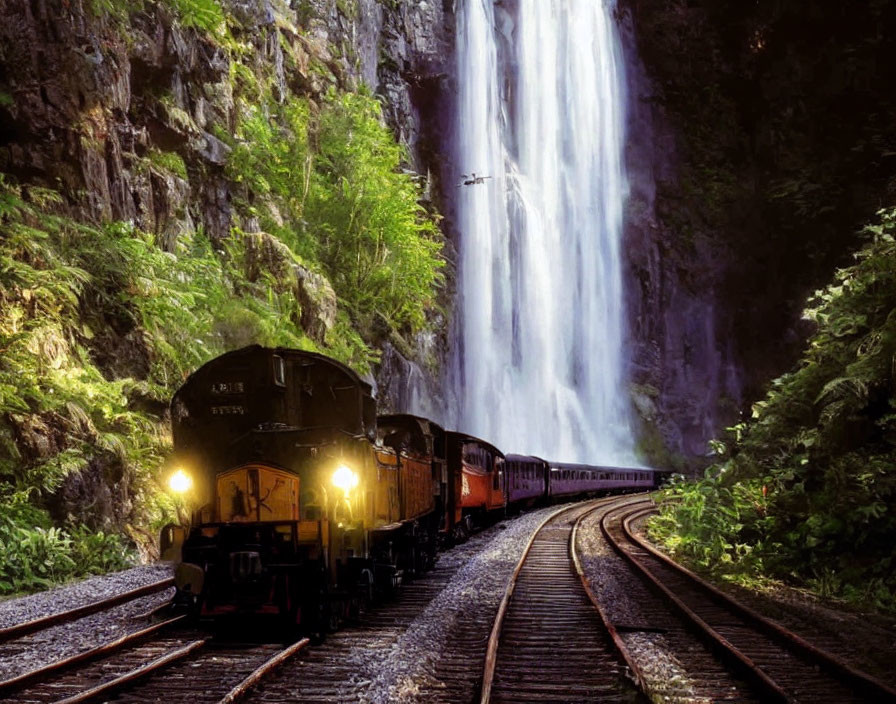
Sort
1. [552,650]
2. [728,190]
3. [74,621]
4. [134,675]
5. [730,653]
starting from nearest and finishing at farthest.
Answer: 1. [134,675]
2. [730,653]
3. [552,650]
4. [74,621]
5. [728,190]

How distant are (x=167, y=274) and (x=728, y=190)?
152ft

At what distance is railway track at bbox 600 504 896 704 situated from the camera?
18.2 feet

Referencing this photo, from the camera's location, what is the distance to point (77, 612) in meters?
8.38

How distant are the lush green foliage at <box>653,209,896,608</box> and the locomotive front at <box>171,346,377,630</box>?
21.2 feet

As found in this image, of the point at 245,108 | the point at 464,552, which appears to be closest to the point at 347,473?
the point at 464,552

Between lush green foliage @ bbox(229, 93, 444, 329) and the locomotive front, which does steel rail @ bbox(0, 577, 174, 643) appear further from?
lush green foliage @ bbox(229, 93, 444, 329)

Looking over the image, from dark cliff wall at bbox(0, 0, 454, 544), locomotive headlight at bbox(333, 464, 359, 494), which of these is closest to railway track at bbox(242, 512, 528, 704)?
locomotive headlight at bbox(333, 464, 359, 494)

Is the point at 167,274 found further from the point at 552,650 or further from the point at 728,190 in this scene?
the point at 728,190

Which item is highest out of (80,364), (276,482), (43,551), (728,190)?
(728,190)

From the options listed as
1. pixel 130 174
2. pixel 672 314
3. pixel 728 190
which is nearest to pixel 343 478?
pixel 130 174

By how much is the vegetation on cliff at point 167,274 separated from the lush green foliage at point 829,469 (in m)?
10.0

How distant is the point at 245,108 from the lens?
84.7ft

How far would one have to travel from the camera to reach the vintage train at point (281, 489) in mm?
7504

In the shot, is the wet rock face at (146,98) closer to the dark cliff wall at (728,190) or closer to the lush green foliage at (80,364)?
the lush green foliage at (80,364)
